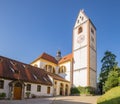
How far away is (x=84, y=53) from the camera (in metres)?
43.3

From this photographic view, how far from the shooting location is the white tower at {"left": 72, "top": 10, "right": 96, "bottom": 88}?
136 ft

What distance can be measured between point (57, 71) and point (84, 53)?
997cm

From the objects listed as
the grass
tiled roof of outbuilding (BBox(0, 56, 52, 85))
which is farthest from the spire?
the grass

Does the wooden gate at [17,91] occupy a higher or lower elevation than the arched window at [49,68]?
lower

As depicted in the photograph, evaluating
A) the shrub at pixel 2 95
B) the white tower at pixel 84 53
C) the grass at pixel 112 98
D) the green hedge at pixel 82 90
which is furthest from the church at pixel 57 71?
the grass at pixel 112 98

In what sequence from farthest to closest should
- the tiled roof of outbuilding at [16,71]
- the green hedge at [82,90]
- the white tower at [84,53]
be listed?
1. the white tower at [84,53]
2. the green hedge at [82,90]
3. the tiled roof of outbuilding at [16,71]

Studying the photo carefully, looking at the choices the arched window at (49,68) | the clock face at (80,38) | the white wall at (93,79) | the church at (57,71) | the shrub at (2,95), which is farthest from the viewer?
the arched window at (49,68)

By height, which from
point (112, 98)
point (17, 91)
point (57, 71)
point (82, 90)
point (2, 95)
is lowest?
point (82, 90)

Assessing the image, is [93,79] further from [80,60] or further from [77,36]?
[77,36]

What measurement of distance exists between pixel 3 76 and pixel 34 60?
76.5 ft

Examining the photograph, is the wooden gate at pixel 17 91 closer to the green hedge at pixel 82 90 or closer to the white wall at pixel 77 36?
the green hedge at pixel 82 90

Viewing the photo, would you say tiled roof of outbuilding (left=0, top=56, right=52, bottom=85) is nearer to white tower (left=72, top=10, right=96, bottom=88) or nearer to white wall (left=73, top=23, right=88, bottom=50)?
white tower (left=72, top=10, right=96, bottom=88)

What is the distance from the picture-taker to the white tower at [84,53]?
4156cm

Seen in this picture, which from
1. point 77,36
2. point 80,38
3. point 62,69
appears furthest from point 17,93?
point 77,36
